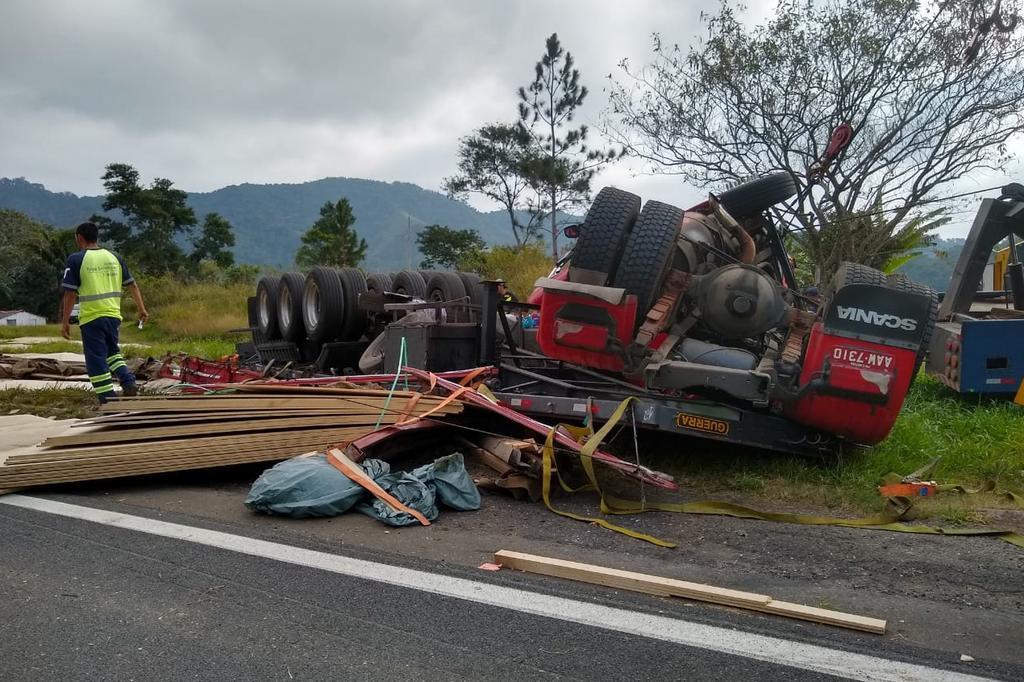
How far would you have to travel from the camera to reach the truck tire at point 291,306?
806 centimetres

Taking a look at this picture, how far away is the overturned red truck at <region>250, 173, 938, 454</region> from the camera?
4500 mm

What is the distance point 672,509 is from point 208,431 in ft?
9.38

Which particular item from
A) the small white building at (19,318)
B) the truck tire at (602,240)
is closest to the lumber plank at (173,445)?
the truck tire at (602,240)

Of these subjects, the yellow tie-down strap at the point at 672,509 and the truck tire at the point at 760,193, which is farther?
the truck tire at the point at 760,193

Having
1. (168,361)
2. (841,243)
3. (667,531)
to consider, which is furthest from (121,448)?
(841,243)

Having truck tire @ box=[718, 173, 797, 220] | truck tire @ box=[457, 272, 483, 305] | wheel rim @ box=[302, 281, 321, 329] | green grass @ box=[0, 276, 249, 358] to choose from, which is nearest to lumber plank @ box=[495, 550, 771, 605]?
truck tire @ box=[718, 173, 797, 220]

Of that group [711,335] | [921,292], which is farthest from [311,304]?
[921,292]

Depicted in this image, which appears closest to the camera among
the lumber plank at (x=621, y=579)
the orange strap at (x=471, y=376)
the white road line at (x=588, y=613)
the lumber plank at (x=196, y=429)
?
the white road line at (x=588, y=613)

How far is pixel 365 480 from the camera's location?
14.0ft

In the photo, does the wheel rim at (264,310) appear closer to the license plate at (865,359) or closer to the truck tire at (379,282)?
the truck tire at (379,282)

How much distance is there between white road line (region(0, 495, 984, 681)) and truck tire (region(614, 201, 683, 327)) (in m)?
2.47

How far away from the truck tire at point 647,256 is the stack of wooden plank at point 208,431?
1.36 metres

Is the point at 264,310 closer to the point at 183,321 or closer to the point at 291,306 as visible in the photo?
the point at 291,306

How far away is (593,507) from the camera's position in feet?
14.3
